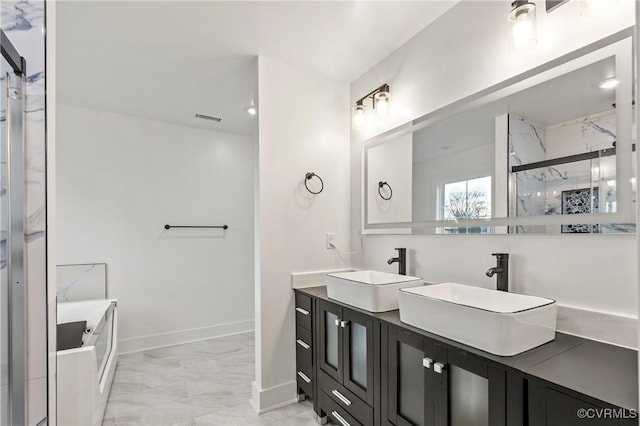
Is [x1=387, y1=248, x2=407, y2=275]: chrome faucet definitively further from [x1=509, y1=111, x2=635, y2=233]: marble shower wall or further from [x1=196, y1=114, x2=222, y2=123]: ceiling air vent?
[x1=196, y1=114, x2=222, y2=123]: ceiling air vent

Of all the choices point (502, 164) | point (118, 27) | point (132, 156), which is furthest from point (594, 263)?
point (132, 156)

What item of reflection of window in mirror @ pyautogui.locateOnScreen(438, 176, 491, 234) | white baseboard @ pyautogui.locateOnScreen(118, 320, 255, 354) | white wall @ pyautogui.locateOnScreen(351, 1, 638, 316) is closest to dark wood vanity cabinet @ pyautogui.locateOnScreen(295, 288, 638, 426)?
white wall @ pyautogui.locateOnScreen(351, 1, 638, 316)

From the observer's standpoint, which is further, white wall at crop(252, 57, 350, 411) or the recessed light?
white wall at crop(252, 57, 350, 411)

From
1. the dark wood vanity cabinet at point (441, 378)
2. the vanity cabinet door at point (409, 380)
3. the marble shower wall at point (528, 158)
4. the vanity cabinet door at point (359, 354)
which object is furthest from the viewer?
the vanity cabinet door at point (359, 354)

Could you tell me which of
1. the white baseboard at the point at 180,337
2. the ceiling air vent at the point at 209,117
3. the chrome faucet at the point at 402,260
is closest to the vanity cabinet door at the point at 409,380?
the chrome faucet at the point at 402,260

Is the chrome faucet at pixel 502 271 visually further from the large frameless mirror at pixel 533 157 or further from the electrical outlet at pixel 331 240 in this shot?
the electrical outlet at pixel 331 240

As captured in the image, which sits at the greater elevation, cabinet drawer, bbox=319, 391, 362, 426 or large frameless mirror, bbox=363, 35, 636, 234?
large frameless mirror, bbox=363, 35, 636, 234

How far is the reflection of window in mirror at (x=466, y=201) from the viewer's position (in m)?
1.64

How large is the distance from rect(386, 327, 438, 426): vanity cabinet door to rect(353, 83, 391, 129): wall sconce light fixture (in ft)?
5.00

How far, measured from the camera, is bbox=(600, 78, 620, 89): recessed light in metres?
1.19

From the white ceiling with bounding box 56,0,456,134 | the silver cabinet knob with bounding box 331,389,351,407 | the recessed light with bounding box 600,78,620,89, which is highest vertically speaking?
the white ceiling with bounding box 56,0,456,134

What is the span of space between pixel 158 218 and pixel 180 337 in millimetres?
1371

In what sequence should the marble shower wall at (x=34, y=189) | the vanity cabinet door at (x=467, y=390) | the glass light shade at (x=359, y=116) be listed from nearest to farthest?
1. the vanity cabinet door at (x=467, y=390)
2. the marble shower wall at (x=34, y=189)
3. the glass light shade at (x=359, y=116)

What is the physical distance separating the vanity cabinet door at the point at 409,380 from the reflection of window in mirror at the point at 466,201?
697mm
